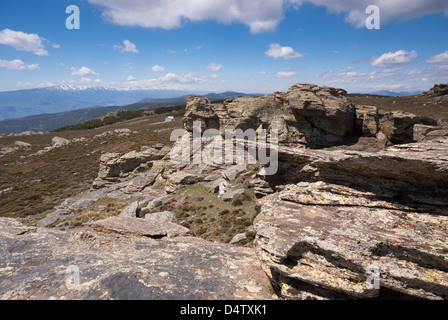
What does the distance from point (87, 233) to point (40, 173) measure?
196 ft

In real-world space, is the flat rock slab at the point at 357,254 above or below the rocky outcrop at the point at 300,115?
below

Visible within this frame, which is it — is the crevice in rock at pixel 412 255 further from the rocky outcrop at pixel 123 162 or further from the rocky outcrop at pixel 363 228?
the rocky outcrop at pixel 123 162

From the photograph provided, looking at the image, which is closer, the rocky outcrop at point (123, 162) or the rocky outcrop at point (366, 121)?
the rocky outcrop at point (366, 121)

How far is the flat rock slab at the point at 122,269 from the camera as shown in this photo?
7.44 metres

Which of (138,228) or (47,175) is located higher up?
(138,228)

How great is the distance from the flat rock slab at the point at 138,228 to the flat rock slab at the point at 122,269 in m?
0.95

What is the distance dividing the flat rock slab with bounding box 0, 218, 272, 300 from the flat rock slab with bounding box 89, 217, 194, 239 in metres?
0.95

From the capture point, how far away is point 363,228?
26.1 feet

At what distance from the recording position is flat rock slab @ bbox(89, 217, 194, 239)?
13273mm

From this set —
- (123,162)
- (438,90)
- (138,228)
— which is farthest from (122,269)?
(438,90)

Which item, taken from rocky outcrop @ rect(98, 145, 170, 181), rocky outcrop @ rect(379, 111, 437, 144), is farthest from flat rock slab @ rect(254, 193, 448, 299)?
rocky outcrop @ rect(98, 145, 170, 181)

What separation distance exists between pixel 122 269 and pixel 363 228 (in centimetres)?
955

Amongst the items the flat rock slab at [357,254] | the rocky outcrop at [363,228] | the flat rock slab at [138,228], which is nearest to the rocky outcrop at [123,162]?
the flat rock slab at [138,228]

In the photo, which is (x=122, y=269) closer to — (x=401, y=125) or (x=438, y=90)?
(x=401, y=125)
